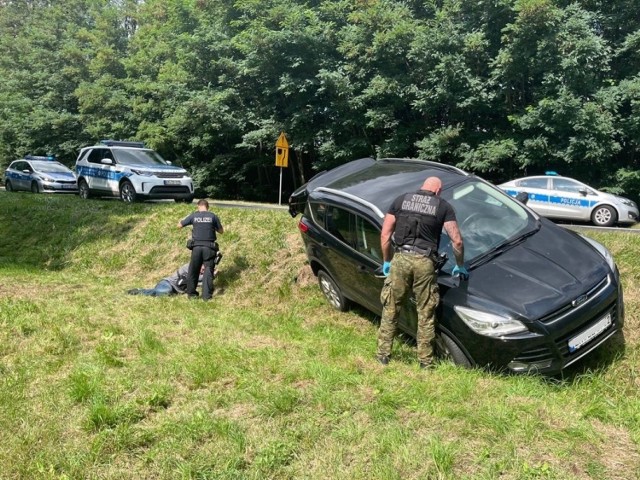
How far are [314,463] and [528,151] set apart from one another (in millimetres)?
17887

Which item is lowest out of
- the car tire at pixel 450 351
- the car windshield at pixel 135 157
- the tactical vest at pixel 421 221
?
the car tire at pixel 450 351

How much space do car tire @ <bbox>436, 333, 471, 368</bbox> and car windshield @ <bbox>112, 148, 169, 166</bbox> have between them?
39.5 feet

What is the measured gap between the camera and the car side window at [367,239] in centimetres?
555

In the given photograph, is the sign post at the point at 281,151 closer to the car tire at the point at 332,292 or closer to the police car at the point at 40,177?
the police car at the point at 40,177

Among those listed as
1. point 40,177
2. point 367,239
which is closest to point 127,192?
point 40,177

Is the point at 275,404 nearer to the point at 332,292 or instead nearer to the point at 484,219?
the point at 484,219

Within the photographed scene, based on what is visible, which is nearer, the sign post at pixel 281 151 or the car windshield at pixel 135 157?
the car windshield at pixel 135 157

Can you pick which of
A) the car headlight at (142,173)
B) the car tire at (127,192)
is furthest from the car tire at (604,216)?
the car tire at (127,192)

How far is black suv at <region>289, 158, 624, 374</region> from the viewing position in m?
4.32

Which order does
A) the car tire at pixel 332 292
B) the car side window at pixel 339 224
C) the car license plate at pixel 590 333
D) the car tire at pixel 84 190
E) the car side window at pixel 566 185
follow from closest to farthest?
the car license plate at pixel 590 333
the car side window at pixel 339 224
the car tire at pixel 332 292
the car side window at pixel 566 185
the car tire at pixel 84 190

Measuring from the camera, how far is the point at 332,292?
6996mm

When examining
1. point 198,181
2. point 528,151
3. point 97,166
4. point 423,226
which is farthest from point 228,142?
point 423,226

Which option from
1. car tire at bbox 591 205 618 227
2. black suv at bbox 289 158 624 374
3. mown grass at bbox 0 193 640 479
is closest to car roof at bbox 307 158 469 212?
black suv at bbox 289 158 624 374

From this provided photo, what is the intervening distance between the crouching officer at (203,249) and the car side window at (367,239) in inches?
139
